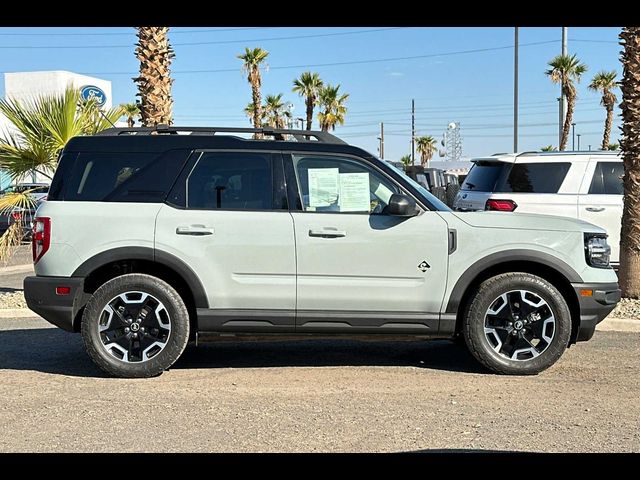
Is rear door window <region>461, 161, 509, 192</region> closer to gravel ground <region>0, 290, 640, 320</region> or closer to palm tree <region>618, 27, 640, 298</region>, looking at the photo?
palm tree <region>618, 27, 640, 298</region>

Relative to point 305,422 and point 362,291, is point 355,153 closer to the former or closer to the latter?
point 362,291

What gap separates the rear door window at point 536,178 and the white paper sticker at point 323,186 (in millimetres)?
5076

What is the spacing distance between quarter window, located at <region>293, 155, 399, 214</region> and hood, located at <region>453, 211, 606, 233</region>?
69cm

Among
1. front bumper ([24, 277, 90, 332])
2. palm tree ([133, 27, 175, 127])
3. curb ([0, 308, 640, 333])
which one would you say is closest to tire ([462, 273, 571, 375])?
curb ([0, 308, 640, 333])

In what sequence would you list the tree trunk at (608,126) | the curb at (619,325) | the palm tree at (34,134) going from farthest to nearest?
the tree trunk at (608,126) → the palm tree at (34,134) → the curb at (619,325)

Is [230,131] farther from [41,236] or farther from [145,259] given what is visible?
[41,236]

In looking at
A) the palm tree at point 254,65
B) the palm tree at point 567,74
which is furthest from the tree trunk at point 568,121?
the palm tree at point 254,65

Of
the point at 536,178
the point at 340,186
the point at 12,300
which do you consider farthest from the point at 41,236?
the point at 536,178

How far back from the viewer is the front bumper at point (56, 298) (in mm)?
6227

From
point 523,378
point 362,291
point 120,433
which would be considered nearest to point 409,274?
point 362,291

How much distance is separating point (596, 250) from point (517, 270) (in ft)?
2.19

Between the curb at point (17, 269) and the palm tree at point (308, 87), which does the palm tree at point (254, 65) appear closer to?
the palm tree at point (308, 87)

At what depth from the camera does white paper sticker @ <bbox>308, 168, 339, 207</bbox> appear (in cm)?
638
